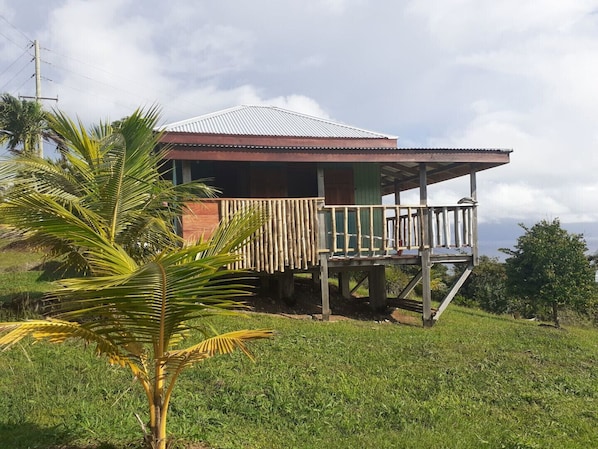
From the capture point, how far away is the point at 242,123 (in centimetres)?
1503

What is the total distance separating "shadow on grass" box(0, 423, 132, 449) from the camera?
4238 mm

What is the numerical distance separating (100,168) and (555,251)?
1273 cm

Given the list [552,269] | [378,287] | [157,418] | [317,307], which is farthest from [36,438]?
[552,269]

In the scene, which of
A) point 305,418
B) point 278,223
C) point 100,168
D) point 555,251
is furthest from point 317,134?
point 305,418

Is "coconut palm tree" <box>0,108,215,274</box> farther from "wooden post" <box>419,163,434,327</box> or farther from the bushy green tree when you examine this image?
the bushy green tree

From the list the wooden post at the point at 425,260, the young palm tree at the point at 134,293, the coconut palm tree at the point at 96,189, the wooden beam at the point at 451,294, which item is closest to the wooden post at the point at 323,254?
the wooden post at the point at 425,260

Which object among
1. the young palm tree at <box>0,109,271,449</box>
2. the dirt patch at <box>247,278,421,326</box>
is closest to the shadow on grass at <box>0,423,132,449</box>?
the young palm tree at <box>0,109,271,449</box>

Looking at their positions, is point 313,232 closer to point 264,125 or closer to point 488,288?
point 264,125

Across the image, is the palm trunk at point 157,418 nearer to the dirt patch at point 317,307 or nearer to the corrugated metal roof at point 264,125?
the dirt patch at point 317,307

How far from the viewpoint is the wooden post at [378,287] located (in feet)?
44.1

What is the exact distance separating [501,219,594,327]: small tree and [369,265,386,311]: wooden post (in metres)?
4.38

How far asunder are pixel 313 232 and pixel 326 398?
16.5 feet

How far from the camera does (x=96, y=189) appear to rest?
17.4 ft

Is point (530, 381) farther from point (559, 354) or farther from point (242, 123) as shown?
point (242, 123)
